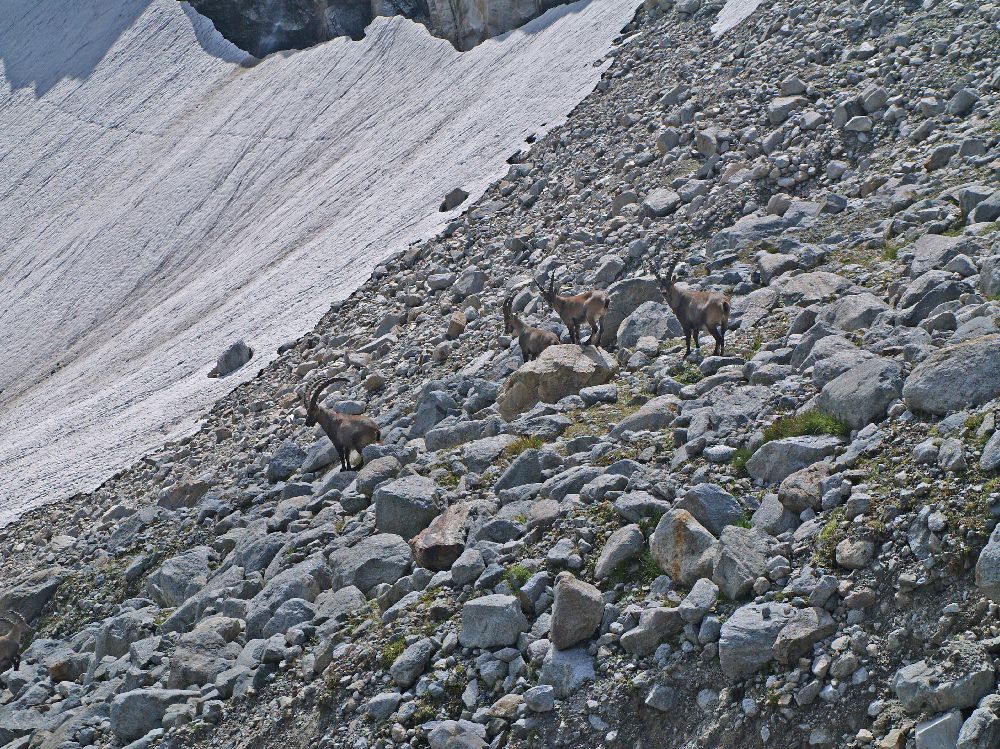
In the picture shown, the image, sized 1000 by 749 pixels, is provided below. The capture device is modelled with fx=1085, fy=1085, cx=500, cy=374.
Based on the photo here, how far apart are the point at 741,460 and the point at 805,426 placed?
2.16 feet

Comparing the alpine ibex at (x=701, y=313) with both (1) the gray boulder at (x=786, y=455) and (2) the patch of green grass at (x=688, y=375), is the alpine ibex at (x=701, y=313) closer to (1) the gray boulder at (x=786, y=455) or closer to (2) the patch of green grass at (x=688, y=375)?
(2) the patch of green grass at (x=688, y=375)

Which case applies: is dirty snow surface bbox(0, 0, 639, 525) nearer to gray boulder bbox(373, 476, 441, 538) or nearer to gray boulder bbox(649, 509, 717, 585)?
gray boulder bbox(373, 476, 441, 538)

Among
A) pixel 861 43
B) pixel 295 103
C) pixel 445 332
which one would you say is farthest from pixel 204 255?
pixel 861 43

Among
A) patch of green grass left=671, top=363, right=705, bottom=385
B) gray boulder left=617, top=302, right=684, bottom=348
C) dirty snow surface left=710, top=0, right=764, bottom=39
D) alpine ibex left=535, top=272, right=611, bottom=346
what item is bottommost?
gray boulder left=617, top=302, right=684, bottom=348

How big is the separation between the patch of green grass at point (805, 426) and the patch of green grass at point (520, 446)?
3202 mm

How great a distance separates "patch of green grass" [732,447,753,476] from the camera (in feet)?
32.7

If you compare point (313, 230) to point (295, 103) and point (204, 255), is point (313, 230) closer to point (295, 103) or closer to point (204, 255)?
point (204, 255)

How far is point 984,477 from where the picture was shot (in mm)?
7777

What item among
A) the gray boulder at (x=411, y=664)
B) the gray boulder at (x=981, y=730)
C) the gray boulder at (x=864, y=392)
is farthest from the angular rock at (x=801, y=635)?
the gray boulder at (x=411, y=664)

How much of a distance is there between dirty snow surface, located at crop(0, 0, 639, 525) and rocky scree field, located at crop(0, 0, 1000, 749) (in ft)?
18.9

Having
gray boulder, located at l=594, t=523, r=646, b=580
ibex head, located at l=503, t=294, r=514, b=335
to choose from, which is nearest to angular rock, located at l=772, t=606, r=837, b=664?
gray boulder, located at l=594, t=523, r=646, b=580

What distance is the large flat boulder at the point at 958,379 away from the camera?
8.72m

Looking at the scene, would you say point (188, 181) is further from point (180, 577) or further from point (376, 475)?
point (376, 475)

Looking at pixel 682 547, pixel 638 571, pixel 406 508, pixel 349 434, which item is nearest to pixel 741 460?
pixel 682 547
